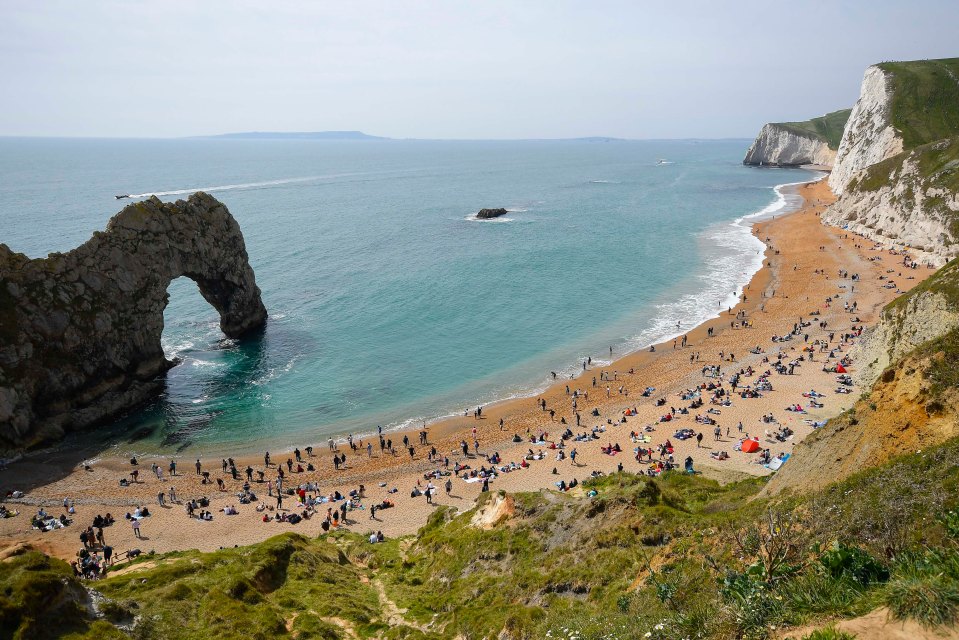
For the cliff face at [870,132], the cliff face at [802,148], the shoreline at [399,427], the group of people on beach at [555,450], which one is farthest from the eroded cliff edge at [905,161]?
the cliff face at [802,148]

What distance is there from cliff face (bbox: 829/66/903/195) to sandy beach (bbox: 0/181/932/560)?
206 ft

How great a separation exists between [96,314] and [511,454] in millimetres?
35682

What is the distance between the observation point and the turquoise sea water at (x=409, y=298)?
4631 centimetres

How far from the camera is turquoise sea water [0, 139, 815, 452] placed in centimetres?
4631

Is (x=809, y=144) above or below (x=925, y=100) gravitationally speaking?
above

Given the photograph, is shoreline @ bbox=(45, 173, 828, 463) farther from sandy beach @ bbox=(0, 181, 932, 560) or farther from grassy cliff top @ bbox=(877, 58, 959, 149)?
grassy cliff top @ bbox=(877, 58, 959, 149)

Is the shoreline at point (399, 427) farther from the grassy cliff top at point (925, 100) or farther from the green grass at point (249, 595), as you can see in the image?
the grassy cliff top at point (925, 100)

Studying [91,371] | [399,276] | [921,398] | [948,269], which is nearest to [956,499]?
[921,398]

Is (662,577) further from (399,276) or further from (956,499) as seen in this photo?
(399,276)

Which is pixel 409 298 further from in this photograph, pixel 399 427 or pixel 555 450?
Answer: pixel 555 450

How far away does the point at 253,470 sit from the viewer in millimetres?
38531

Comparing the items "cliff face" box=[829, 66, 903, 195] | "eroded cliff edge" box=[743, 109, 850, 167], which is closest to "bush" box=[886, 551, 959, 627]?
"cliff face" box=[829, 66, 903, 195]

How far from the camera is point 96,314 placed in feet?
146

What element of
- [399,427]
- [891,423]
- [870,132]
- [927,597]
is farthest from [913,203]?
[927,597]
